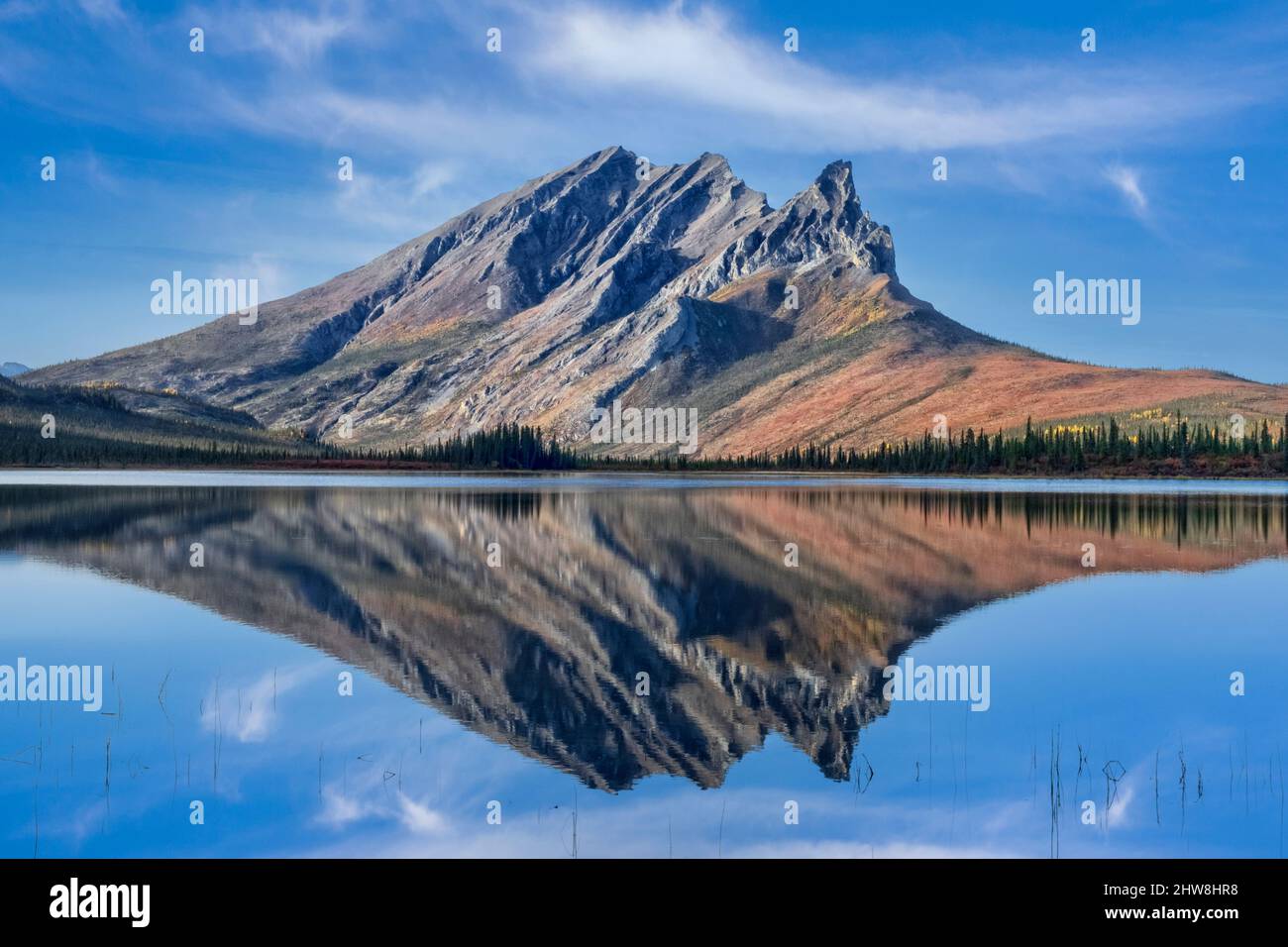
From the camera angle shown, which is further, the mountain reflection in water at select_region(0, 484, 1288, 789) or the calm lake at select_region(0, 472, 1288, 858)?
the mountain reflection in water at select_region(0, 484, 1288, 789)

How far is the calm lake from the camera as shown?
1516 centimetres

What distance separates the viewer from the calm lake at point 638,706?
49.8ft

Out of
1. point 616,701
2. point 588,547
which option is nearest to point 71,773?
point 616,701

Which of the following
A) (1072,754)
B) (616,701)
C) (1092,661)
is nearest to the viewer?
(1072,754)

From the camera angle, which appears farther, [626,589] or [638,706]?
[626,589]

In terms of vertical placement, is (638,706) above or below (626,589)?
below

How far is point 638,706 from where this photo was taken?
21.0 m

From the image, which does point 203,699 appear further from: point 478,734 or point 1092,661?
point 1092,661

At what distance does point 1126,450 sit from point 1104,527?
136 metres

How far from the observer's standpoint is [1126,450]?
190 metres

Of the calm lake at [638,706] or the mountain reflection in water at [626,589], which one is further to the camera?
the mountain reflection in water at [626,589]

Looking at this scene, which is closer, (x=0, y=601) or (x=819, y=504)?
(x=0, y=601)

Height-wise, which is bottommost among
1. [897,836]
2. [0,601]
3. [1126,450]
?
[897,836]
